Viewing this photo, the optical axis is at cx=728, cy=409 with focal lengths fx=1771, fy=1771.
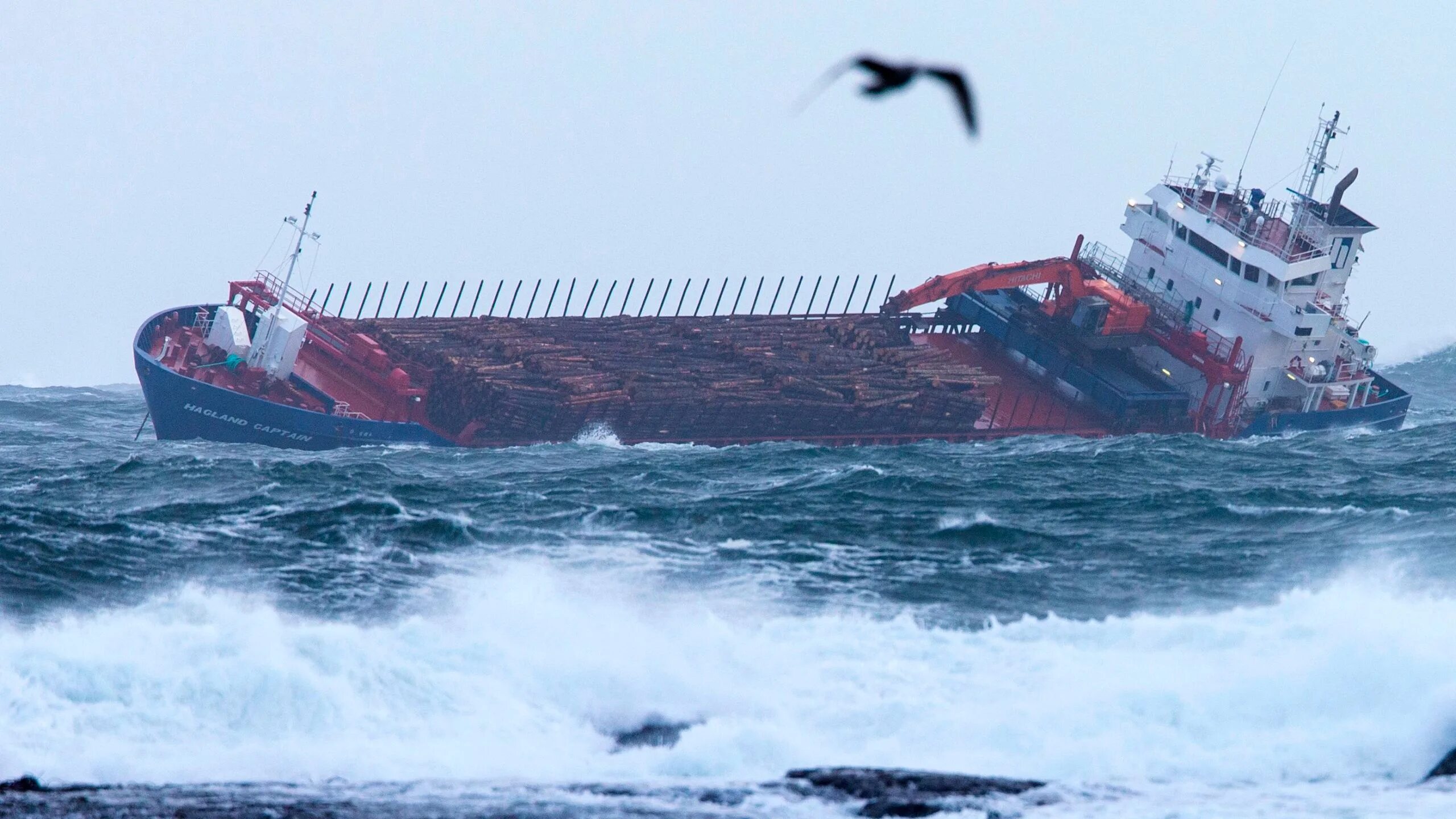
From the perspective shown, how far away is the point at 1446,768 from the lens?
77.9ft

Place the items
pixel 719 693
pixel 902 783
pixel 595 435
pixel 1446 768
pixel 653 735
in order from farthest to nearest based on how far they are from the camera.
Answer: pixel 595 435 → pixel 719 693 → pixel 653 735 → pixel 1446 768 → pixel 902 783

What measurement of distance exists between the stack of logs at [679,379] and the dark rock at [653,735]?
21.9 metres

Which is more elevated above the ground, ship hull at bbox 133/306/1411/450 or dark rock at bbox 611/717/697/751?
ship hull at bbox 133/306/1411/450

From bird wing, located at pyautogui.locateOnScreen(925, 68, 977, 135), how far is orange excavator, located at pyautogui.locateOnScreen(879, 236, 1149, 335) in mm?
40035

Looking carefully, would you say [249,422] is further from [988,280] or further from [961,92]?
[961,92]

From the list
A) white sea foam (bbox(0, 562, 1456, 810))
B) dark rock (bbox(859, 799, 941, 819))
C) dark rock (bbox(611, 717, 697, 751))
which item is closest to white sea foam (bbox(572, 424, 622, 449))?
white sea foam (bbox(0, 562, 1456, 810))

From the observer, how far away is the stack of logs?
4688 cm

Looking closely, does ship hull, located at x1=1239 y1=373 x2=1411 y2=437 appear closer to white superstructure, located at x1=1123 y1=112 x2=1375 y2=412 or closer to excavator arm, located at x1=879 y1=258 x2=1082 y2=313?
white superstructure, located at x1=1123 y1=112 x2=1375 y2=412

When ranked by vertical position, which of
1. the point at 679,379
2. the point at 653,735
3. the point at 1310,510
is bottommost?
the point at 653,735

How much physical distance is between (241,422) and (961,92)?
34.1 meters

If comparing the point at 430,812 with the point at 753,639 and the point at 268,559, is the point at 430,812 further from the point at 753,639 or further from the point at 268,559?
the point at 268,559

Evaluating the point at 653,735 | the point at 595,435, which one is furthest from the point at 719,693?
the point at 595,435

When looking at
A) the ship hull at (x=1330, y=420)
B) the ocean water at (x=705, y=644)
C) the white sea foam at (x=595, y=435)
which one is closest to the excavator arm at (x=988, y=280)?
the ship hull at (x=1330, y=420)

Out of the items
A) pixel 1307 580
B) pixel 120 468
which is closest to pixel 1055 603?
pixel 1307 580
